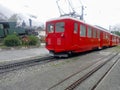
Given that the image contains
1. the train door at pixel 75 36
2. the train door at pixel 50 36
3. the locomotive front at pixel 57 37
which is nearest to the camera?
the locomotive front at pixel 57 37

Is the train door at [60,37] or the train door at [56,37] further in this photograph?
the train door at [56,37]

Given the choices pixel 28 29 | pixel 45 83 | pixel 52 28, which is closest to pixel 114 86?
pixel 45 83

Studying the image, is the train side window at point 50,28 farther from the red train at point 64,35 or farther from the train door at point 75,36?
the train door at point 75,36

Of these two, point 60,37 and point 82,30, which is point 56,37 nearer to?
point 60,37

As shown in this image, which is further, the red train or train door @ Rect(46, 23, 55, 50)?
train door @ Rect(46, 23, 55, 50)

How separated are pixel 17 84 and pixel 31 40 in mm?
25980

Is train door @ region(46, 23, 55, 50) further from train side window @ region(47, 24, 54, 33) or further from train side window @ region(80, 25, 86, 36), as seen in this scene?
train side window @ region(80, 25, 86, 36)

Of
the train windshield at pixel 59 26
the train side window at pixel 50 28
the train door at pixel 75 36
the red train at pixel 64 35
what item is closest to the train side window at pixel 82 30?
the red train at pixel 64 35

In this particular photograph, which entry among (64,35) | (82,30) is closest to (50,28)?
(64,35)

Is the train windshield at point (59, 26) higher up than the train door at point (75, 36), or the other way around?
the train windshield at point (59, 26)

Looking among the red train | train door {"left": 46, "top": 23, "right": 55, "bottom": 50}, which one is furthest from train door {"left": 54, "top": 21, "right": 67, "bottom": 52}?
train door {"left": 46, "top": 23, "right": 55, "bottom": 50}

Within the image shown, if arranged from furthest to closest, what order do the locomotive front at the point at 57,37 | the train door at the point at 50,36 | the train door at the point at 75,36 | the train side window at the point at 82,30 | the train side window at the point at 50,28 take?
the train side window at the point at 82,30 → the train side window at the point at 50,28 → the train door at the point at 50,36 → the train door at the point at 75,36 → the locomotive front at the point at 57,37

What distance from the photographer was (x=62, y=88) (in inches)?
243

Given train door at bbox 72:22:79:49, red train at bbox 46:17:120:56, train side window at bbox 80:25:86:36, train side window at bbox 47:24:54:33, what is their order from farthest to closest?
train side window at bbox 80:25:86:36 < train side window at bbox 47:24:54:33 < train door at bbox 72:22:79:49 < red train at bbox 46:17:120:56
